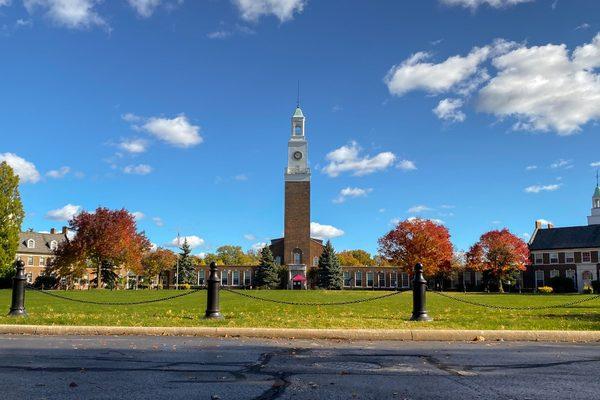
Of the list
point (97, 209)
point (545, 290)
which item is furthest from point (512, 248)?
point (97, 209)

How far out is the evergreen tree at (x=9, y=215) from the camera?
51.2m

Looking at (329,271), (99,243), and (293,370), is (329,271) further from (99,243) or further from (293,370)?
(293,370)

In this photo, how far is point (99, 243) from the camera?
52406mm

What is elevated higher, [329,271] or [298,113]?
[298,113]

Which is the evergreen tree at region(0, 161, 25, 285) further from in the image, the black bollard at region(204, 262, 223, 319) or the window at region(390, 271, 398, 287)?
the window at region(390, 271, 398, 287)

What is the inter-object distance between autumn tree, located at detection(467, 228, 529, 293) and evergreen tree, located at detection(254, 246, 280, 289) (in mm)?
25854

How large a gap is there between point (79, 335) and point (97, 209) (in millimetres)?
45611

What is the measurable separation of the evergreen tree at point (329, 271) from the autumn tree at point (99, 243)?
2905 cm

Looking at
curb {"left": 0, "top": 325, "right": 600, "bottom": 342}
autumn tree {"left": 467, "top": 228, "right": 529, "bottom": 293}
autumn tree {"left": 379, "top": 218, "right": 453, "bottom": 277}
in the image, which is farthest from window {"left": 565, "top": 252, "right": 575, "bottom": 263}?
curb {"left": 0, "top": 325, "right": 600, "bottom": 342}

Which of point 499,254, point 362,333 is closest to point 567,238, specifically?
point 499,254

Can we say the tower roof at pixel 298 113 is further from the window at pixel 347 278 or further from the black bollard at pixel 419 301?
the black bollard at pixel 419 301

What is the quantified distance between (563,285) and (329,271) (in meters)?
29.6

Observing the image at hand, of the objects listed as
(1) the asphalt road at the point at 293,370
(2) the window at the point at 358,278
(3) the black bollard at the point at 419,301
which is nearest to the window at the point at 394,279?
(2) the window at the point at 358,278

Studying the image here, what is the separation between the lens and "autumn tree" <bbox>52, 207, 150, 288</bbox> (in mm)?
52625
